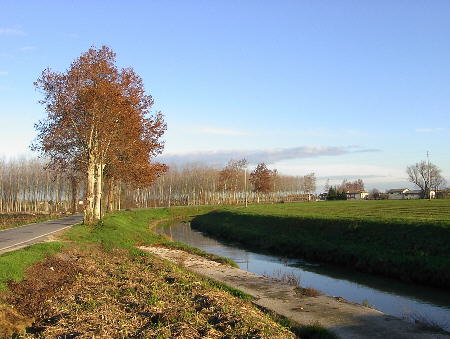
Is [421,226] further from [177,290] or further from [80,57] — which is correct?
[80,57]

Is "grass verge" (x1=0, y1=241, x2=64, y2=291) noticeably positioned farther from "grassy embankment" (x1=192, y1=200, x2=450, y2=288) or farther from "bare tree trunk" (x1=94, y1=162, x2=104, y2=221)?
"grassy embankment" (x1=192, y1=200, x2=450, y2=288)

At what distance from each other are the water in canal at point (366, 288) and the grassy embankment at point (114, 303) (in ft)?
18.2

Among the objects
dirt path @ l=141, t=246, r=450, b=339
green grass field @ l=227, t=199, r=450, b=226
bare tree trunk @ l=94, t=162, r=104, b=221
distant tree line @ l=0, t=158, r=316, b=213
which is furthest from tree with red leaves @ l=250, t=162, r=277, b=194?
dirt path @ l=141, t=246, r=450, b=339

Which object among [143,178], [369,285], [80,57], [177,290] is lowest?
[369,285]

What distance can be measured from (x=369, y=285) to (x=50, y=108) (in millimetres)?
24367

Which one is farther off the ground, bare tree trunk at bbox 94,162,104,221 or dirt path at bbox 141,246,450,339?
bare tree trunk at bbox 94,162,104,221

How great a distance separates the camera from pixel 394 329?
38.0 ft

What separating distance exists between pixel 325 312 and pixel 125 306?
5.91m

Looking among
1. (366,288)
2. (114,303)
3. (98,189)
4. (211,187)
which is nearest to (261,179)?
(211,187)

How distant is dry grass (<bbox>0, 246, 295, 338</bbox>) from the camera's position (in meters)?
9.66

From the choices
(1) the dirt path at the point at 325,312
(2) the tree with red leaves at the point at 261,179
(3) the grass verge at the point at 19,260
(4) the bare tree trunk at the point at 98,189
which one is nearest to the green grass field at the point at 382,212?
(1) the dirt path at the point at 325,312

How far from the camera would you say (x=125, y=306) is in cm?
1180

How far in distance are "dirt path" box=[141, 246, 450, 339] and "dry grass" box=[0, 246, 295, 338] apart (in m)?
1.28

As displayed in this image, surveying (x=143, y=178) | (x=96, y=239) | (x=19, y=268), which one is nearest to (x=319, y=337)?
(x=19, y=268)
